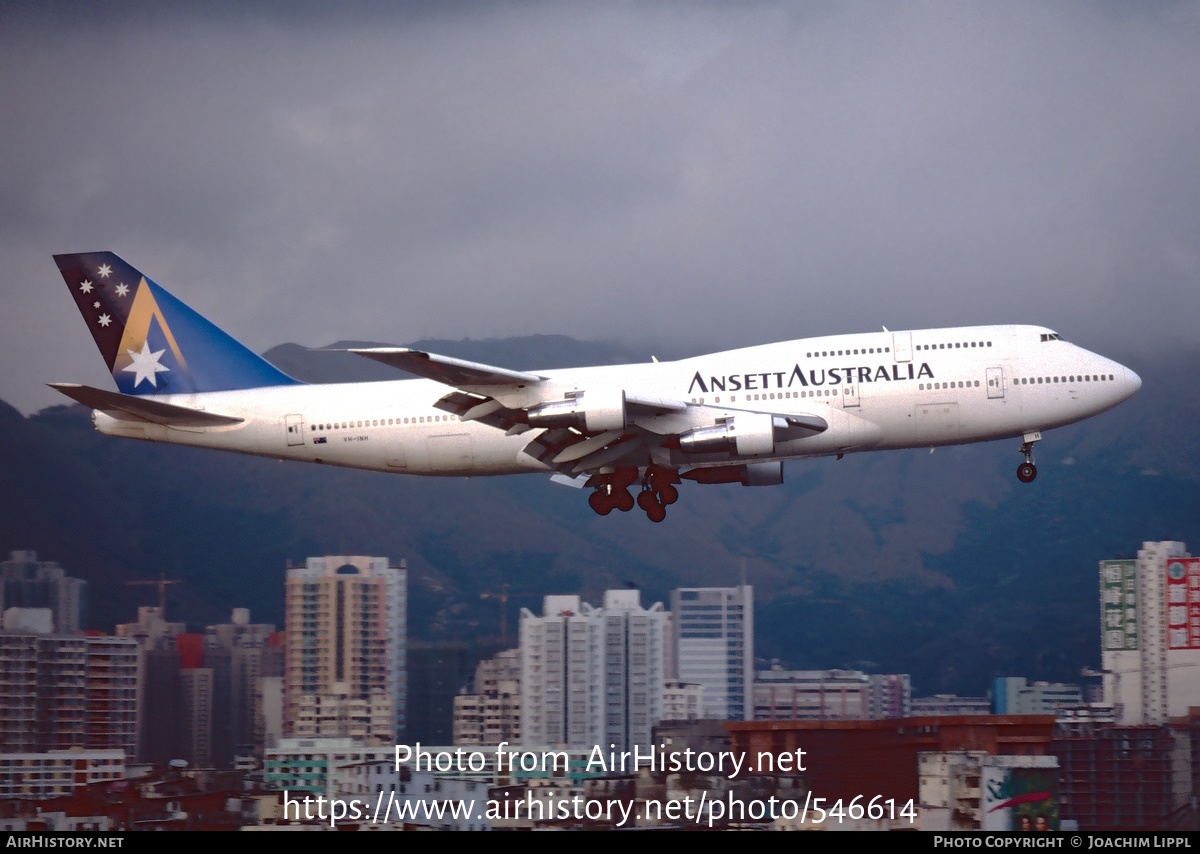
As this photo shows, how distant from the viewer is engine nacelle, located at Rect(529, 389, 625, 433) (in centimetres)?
3197

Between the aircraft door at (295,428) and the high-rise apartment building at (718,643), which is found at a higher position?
the aircraft door at (295,428)

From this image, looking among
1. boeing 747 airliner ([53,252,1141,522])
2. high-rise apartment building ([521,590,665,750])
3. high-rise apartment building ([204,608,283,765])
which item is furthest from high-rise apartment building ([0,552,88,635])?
boeing 747 airliner ([53,252,1141,522])

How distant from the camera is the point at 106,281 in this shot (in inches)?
1521

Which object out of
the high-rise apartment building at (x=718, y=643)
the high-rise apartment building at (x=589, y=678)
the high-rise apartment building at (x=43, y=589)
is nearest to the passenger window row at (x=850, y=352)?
the high-rise apartment building at (x=589, y=678)

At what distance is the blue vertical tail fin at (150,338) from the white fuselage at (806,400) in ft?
6.95

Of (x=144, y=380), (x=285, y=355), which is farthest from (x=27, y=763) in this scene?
(x=285, y=355)

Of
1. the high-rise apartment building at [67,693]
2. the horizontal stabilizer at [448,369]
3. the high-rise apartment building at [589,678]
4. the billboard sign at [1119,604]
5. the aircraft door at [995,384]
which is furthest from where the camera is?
the billboard sign at [1119,604]

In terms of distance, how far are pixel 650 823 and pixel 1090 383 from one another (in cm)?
1636

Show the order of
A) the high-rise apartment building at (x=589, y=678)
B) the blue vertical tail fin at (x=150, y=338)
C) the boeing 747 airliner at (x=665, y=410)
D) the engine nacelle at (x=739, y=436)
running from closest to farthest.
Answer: the engine nacelle at (x=739, y=436)
the boeing 747 airliner at (x=665, y=410)
the blue vertical tail fin at (x=150, y=338)
the high-rise apartment building at (x=589, y=678)

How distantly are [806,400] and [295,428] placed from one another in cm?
1276

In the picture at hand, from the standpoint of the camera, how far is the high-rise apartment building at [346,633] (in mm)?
64500

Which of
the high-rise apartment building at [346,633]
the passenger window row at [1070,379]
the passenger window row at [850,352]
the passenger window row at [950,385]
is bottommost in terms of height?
the high-rise apartment building at [346,633]

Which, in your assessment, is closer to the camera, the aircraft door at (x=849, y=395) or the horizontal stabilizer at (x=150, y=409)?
the aircraft door at (x=849, y=395)

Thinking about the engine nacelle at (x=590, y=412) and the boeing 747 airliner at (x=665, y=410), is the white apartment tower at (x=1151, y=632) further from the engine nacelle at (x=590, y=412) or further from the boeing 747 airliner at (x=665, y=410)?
the engine nacelle at (x=590, y=412)
